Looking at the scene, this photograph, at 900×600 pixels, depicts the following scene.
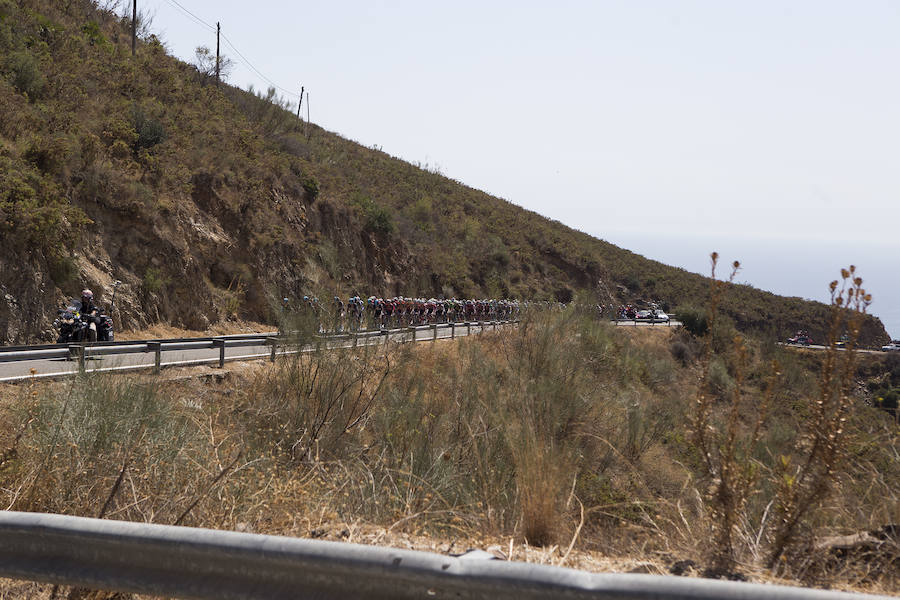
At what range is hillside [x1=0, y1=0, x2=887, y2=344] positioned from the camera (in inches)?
807

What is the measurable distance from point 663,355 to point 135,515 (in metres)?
39.8

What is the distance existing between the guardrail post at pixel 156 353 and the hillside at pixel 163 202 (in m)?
2.31

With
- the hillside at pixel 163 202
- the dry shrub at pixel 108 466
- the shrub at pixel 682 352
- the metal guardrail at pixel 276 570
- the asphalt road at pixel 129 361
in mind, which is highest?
the hillside at pixel 163 202

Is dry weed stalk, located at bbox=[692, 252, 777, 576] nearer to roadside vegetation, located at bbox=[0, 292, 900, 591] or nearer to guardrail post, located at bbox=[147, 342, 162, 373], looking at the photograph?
roadside vegetation, located at bbox=[0, 292, 900, 591]

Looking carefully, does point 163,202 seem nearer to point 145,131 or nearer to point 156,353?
point 145,131

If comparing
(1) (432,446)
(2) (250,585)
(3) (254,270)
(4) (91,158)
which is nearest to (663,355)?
(3) (254,270)

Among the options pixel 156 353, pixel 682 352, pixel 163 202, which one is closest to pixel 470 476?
pixel 156 353

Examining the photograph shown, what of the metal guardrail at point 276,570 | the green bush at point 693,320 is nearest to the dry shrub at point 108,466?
the metal guardrail at point 276,570

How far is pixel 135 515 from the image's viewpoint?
499 centimetres

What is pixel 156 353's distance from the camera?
13398 millimetres

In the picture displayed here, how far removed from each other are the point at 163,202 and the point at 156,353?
49.3 ft

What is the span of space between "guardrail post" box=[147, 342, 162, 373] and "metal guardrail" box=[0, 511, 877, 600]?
31.5 ft

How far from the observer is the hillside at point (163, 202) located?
20.5 metres

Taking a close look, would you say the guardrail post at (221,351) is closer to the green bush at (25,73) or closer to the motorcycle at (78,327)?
the motorcycle at (78,327)
